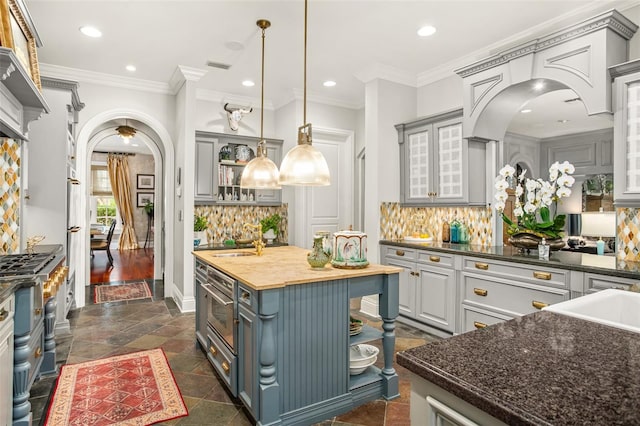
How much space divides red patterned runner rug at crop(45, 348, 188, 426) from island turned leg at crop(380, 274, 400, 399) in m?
1.36

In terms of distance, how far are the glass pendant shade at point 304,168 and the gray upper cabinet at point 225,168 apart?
3043 millimetres

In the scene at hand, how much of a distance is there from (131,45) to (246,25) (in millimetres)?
1353

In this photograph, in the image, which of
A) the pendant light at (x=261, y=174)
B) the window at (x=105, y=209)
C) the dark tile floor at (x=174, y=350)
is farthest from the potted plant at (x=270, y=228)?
the window at (x=105, y=209)

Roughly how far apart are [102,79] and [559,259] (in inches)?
214

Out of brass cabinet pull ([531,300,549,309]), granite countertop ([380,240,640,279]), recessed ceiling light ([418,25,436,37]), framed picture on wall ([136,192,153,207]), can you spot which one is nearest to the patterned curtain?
framed picture on wall ([136,192,153,207])

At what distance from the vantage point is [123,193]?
36.5 ft

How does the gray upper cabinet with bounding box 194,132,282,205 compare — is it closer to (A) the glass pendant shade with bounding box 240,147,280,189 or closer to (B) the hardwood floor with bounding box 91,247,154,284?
(A) the glass pendant shade with bounding box 240,147,280,189

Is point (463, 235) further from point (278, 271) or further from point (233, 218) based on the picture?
point (233, 218)

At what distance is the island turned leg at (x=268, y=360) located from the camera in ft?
7.00

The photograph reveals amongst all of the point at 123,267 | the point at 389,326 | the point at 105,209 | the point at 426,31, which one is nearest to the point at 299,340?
the point at 389,326

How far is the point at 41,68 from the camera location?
4.48 metres

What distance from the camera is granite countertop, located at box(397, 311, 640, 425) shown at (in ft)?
2.40

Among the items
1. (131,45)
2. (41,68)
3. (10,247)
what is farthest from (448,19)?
(41,68)

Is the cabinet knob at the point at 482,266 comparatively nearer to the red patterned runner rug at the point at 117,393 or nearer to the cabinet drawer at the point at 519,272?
the cabinet drawer at the point at 519,272
